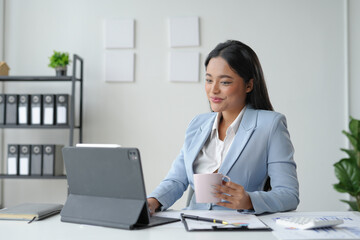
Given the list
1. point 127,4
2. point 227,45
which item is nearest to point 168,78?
point 127,4

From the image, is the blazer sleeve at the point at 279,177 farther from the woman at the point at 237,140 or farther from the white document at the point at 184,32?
the white document at the point at 184,32

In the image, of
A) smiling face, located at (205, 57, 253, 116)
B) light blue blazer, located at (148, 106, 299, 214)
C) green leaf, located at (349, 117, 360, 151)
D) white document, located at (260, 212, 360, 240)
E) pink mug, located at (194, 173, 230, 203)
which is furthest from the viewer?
green leaf, located at (349, 117, 360, 151)

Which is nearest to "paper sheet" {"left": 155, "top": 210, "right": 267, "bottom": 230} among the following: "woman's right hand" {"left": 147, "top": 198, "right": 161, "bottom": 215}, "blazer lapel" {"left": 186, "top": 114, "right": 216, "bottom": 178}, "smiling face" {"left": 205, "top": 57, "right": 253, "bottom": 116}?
"woman's right hand" {"left": 147, "top": 198, "right": 161, "bottom": 215}

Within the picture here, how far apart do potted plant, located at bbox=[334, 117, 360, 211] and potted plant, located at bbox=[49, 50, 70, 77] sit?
2.21m

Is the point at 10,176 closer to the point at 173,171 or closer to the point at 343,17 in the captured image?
the point at 173,171

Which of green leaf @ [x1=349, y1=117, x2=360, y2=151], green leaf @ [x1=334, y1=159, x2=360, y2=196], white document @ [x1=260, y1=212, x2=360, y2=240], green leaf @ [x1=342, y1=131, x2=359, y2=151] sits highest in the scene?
green leaf @ [x1=349, y1=117, x2=360, y2=151]

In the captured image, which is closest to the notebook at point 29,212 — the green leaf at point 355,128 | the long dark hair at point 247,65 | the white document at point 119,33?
the long dark hair at point 247,65

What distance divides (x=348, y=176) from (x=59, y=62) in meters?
2.36

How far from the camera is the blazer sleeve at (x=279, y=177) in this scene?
1529 mm

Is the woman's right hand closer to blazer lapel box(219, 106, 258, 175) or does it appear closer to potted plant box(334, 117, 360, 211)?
blazer lapel box(219, 106, 258, 175)

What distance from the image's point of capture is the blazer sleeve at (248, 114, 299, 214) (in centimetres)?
153

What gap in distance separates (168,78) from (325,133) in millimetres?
1344

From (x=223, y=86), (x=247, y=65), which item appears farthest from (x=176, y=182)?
(x=247, y=65)

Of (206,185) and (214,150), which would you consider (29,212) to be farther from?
(214,150)
